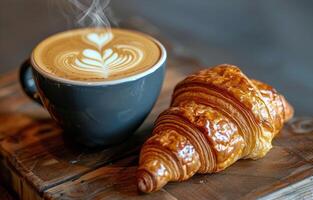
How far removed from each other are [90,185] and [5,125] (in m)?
0.25

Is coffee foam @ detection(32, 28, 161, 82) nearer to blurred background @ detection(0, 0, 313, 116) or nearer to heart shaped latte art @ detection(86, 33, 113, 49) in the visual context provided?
heart shaped latte art @ detection(86, 33, 113, 49)

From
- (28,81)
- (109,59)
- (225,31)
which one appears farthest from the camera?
(225,31)

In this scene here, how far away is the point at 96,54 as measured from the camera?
0.92 m

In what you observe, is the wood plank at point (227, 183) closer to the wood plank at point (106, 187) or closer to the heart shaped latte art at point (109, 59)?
the wood plank at point (106, 187)

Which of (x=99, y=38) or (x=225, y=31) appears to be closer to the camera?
(x=99, y=38)

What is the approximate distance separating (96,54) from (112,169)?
19cm

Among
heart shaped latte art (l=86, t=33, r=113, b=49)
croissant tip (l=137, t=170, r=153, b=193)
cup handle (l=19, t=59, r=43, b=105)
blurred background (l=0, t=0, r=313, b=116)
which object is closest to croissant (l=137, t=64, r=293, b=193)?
croissant tip (l=137, t=170, r=153, b=193)

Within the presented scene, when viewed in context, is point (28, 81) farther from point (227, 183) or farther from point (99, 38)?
point (227, 183)

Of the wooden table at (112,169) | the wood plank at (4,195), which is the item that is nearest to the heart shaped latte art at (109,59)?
the wooden table at (112,169)

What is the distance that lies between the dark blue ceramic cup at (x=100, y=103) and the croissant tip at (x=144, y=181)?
12 cm

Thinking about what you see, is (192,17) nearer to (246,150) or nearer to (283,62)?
(283,62)

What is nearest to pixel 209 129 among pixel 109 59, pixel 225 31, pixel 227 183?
pixel 227 183

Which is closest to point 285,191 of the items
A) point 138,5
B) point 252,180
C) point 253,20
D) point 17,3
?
point 252,180

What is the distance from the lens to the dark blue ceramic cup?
0.83 meters
